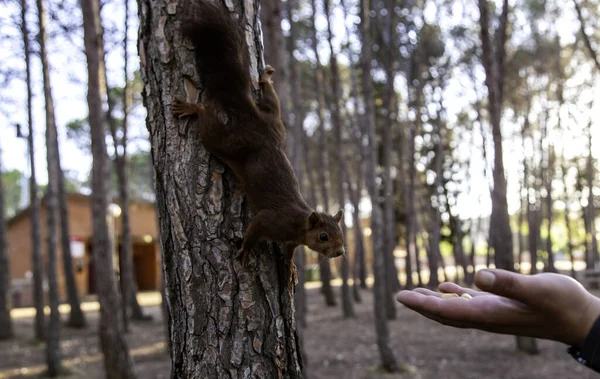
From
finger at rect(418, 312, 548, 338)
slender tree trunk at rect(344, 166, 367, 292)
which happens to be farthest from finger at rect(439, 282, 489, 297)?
slender tree trunk at rect(344, 166, 367, 292)

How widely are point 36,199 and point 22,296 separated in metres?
14.1

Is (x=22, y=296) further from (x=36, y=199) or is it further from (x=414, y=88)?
(x=414, y=88)

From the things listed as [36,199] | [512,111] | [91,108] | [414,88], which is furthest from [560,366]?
[512,111]

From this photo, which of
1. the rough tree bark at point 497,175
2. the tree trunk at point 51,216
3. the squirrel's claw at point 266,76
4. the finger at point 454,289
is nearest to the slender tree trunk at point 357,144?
the rough tree bark at point 497,175

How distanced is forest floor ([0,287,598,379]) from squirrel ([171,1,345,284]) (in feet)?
23.2

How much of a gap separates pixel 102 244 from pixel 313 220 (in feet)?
20.7

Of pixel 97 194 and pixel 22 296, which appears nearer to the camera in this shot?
pixel 97 194

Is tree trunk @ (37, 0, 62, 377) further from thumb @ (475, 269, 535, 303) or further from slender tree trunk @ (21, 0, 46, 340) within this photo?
thumb @ (475, 269, 535, 303)

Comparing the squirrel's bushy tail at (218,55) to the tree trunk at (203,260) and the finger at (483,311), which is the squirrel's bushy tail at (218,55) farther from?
the finger at (483,311)

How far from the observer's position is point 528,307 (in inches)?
49.1

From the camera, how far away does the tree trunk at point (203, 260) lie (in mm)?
2137

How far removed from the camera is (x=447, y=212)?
85.3 feet

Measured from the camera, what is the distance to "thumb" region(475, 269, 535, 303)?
1.19 meters

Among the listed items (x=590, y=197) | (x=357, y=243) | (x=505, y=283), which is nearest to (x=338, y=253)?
(x=505, y=283)
